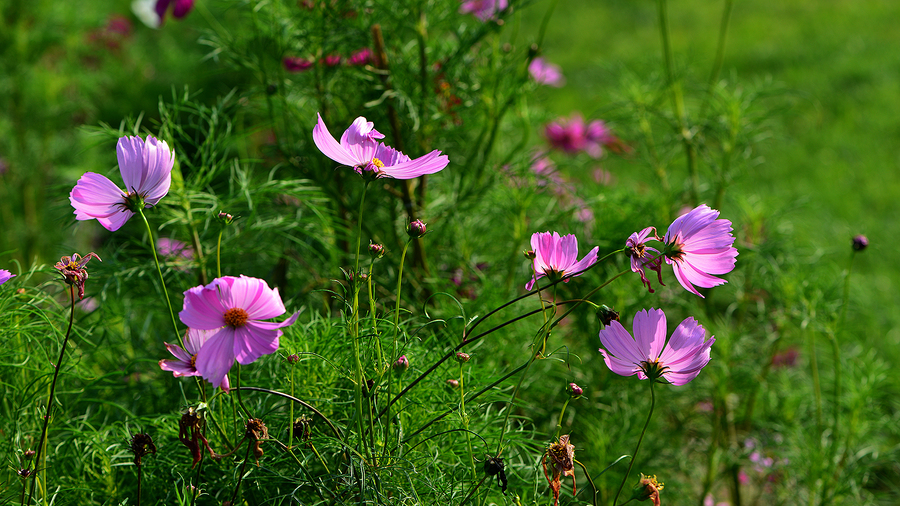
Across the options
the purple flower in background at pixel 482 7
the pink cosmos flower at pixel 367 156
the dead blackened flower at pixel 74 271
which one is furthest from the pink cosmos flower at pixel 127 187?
the purple flower in background at pixel 482 7

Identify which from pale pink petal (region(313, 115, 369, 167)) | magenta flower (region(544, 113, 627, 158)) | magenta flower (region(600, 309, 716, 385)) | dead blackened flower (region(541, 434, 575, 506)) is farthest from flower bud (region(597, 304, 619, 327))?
magenta flower (region(544, 113, 627, 158))

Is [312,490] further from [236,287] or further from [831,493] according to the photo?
[831,493]

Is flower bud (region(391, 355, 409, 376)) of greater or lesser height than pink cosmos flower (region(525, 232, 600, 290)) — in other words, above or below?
below

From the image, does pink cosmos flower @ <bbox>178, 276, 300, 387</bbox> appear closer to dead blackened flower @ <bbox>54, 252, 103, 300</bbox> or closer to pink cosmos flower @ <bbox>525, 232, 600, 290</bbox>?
dead blackened flower @ <bbox>54, 252, 103, 300</bbox>

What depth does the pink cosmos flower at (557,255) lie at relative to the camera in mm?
658

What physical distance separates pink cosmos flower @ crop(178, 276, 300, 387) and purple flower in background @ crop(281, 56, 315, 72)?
728 mm

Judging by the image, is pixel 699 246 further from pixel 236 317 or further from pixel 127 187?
pixel 127 187

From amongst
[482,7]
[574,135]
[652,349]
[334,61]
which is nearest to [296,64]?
[334,61]

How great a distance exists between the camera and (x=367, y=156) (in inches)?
25.8

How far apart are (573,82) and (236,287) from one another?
389cm

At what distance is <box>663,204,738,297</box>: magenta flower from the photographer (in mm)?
627

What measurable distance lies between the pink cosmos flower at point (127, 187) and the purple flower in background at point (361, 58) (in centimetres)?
64

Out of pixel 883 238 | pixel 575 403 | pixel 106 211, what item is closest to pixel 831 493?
pixel 575 403

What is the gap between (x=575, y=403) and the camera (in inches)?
48.6
